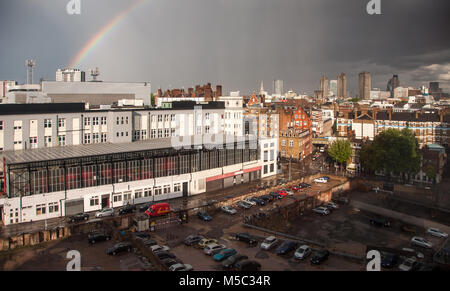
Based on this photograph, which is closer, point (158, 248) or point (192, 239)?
point (158, 248)

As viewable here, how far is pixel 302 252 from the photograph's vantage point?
2022cm

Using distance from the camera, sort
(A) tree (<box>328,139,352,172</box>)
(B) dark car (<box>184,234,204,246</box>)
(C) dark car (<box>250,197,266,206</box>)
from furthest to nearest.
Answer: (A) tree (<box>328,139,352,172</box>), (C) dark car (<box>250,197,266,206</box>), (B) dark car (<box>184,234,204,246</box>)

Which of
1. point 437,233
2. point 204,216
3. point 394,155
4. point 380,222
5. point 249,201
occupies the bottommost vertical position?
point 437,233

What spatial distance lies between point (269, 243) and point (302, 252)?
7.51 ft

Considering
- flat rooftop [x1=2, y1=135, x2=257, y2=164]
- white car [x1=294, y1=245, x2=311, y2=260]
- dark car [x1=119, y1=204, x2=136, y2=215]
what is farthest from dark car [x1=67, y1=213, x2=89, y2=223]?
white car [x1=294, y1=245, x2=311, y2=260]

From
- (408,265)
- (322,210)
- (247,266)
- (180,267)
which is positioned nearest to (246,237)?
(247,266)

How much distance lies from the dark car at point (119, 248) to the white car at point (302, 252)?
9.52m

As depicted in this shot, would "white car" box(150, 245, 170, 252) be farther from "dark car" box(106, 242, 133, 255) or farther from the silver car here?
the silver car

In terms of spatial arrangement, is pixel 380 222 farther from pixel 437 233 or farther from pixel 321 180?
pixel 321 180

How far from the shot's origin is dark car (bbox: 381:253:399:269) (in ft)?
63.8

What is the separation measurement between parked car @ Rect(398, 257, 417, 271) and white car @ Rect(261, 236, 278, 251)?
6947 millimetres

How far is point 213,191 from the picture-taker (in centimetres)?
3662

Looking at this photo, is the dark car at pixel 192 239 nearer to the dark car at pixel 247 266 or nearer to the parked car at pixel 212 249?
the parked car at pixel 212 249

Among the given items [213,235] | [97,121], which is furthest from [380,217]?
[97,121]
